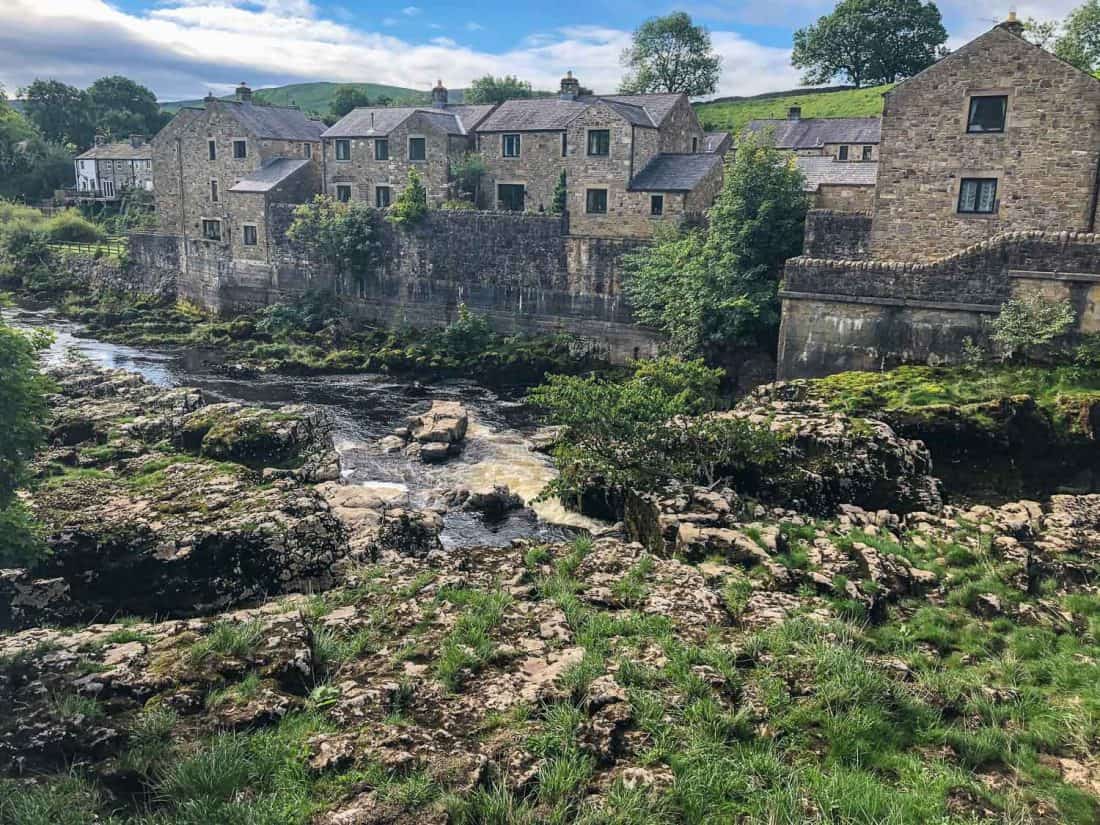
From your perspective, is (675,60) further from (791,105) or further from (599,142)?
(599,142)

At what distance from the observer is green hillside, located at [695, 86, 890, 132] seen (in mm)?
71312

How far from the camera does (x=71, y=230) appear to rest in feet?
220

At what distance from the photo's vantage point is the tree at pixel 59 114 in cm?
9700

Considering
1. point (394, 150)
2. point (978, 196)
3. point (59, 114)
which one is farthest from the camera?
point (59, 114)

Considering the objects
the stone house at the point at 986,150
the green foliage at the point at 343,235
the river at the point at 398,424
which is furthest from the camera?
the green foliage at the point at 343,235

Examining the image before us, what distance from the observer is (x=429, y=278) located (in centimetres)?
4316

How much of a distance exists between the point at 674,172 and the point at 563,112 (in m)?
9.14

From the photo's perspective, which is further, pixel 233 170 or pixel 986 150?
pixel 233 170

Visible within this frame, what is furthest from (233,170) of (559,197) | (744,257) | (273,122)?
(744,257)

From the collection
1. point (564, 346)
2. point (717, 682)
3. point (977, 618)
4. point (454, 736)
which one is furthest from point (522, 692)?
point (564, 346)

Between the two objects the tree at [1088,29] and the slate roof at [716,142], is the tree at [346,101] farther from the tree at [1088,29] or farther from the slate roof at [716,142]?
the tree at [1088,29]

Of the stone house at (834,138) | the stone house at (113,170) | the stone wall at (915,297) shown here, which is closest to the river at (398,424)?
the stone wall at (915,297)

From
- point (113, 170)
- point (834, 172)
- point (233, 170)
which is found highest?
point (113, 170)

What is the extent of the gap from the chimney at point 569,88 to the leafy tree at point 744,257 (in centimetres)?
1883
